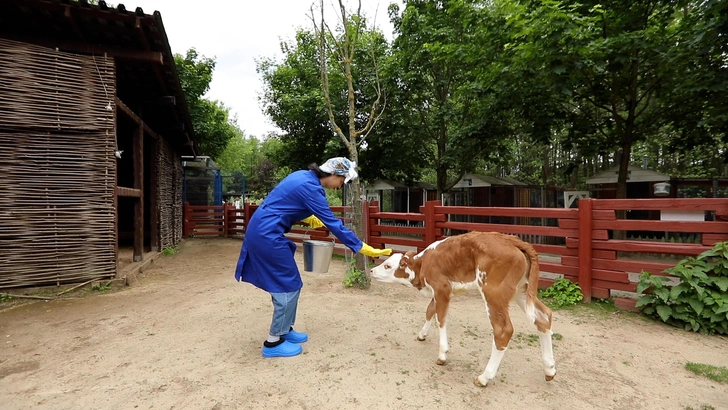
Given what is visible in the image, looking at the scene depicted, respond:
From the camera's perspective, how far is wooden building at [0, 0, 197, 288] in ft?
17.2

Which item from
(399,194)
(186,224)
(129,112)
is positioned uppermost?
(129,112)

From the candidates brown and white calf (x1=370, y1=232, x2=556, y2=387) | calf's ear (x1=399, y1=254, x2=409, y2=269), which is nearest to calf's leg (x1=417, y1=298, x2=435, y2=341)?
brown and white calf (x1=370, y1=232, x2=556, y2=387)

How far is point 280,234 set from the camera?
338 cm

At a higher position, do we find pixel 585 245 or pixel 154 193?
pixel 154 193

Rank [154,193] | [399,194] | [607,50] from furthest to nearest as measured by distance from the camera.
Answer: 1. [399,194]
2. [154,193]
3. [607,50]

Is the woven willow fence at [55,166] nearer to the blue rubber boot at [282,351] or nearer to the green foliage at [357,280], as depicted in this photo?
the green foliage at [357,280]

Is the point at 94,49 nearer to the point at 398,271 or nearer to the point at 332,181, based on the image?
the point at 332,181

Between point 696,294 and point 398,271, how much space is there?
10.9 feet

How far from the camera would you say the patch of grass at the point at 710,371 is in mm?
2984

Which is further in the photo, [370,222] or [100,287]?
[370,222]

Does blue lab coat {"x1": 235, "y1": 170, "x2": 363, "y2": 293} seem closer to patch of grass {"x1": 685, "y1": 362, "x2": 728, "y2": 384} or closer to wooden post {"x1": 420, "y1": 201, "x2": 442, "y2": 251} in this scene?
patch of grass {"x1": 685, "y1": 362, "x2": 728, "y2": 384}

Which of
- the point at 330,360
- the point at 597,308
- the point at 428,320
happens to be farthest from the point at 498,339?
the point at 597,308

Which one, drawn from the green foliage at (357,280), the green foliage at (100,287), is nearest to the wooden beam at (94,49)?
the green foliage at (100,287)

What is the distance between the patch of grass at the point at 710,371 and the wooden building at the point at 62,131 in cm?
753
